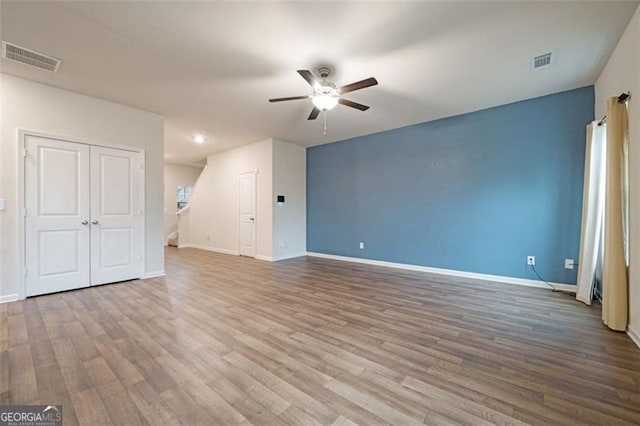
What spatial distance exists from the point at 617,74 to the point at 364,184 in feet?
12.7

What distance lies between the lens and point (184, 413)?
4.75 ft

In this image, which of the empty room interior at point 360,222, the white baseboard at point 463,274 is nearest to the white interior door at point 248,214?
the empty room interior at point 360,222

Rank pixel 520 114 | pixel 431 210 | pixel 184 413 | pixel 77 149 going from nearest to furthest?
pixel 184 413, pixel 77 149, pixel 520 114, pixel 431 210

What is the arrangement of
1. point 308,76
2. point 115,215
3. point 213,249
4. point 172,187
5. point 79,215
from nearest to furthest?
point 308,76 → point 79,215 → point 115,215 → point 213,249 → point 172,187

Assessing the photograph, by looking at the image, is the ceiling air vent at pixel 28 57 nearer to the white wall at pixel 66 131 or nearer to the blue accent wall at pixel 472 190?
the white wall at pixel 66 131

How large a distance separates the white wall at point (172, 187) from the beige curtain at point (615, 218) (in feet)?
34.4

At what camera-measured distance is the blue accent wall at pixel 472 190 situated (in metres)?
3.71

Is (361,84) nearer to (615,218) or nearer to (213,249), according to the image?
(615,218)

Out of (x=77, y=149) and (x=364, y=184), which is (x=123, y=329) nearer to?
(x=77, y=149)

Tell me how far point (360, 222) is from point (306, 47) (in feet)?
12.9

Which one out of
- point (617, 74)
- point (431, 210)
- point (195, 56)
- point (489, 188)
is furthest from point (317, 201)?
point (617, 74)

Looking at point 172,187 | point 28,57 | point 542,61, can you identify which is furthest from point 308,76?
point 172,187

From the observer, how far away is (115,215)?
4.10 meters

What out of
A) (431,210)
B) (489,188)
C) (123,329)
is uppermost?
(489,188)
